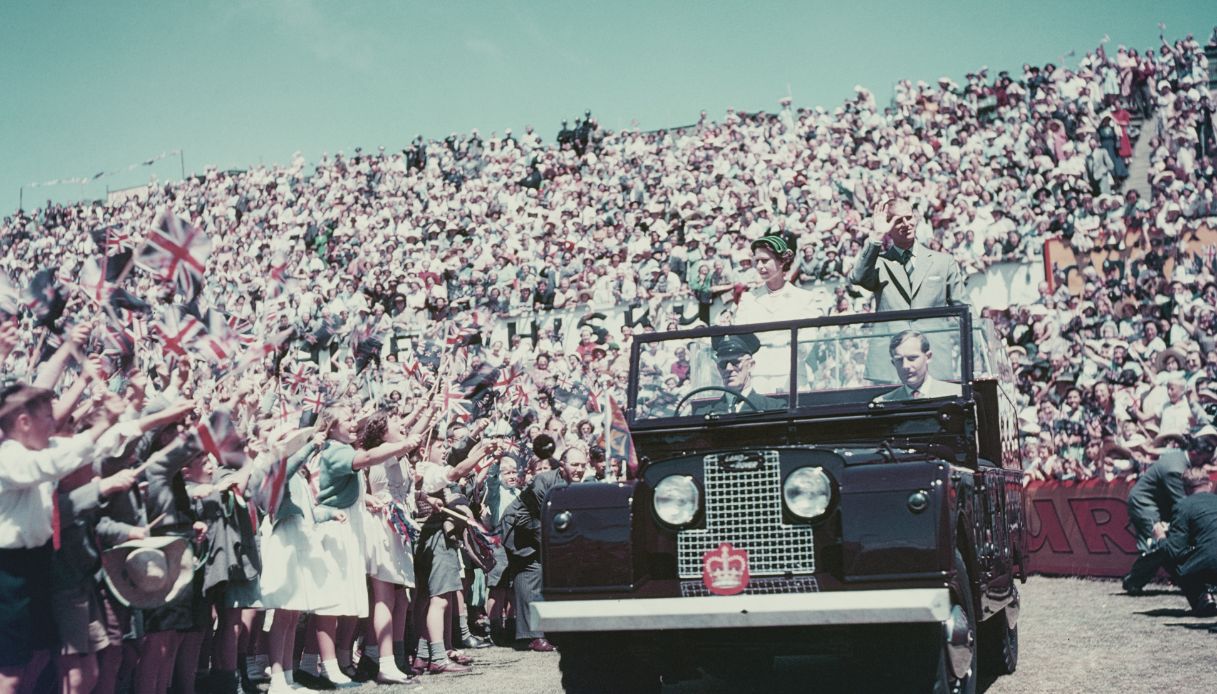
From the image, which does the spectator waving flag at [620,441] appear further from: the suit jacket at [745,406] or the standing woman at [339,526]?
the standing woman at [339,526]

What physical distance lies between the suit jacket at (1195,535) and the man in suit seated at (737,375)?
536cm

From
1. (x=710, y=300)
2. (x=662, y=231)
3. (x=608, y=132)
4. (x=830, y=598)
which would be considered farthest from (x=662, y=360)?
(x=608, y=132)

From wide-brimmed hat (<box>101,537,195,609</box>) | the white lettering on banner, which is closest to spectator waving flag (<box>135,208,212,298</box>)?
wide-brimmed hat (<box>101,537,195,609</box>)

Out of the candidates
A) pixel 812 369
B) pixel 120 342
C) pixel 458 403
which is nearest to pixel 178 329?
pixel 120 342

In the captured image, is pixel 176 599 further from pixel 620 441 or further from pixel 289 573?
pixel 620 441

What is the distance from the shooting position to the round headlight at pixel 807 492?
20.2ft

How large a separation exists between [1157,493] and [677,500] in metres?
7.84

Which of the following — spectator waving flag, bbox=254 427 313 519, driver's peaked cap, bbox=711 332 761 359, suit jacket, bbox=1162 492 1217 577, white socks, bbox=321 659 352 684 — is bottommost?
white socks, bbox=321 659 352 684

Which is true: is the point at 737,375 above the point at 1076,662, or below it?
above

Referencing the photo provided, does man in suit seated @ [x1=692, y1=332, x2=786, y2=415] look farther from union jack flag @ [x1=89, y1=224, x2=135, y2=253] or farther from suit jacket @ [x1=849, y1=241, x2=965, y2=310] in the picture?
union jack flag @ [x1=89, y1=224, x2=135, y2=253]

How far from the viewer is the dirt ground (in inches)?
305

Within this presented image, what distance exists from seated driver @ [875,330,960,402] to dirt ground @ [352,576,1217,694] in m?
1.90

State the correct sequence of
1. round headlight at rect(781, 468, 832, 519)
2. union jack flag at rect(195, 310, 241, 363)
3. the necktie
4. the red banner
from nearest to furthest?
the necktie
round headlight at rect(781, 468, 832, 519)
union jack flag at rect(195, 310, 241, 363)
the red banner

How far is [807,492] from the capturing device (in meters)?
6.18
